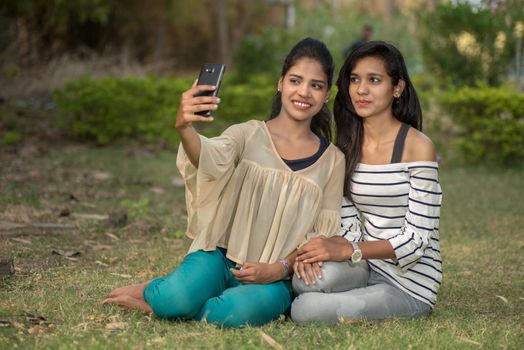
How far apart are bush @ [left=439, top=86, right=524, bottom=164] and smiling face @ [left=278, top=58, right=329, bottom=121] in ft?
23.9

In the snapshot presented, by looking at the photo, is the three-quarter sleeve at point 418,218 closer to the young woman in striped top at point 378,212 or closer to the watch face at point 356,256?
the young woman in striped top at point 378,212

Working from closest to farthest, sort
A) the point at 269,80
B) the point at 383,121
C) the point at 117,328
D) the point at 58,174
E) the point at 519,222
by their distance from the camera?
the point at 117,328 → the point at 383,121 → the point at 519,222 → the point at 58,174 → the point at 269,80

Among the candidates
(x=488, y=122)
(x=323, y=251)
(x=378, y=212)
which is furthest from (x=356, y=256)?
(x=488, y=122)

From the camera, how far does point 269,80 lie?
53.0 ft

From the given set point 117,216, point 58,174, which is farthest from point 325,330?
point 58,174

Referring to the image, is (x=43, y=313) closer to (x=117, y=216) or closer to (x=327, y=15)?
(x=117, y=216)

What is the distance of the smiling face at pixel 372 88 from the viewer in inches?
166

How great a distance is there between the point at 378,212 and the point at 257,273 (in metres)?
0.72

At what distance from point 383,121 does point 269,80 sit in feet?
39.3

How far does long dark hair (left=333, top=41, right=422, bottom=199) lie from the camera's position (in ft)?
13.8

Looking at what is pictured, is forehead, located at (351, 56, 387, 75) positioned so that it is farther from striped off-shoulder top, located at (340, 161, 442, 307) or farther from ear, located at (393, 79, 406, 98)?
striped off-shoulder top, located at (340, 161, 442, 307)

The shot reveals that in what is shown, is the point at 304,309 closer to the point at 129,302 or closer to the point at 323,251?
the point at 323,251

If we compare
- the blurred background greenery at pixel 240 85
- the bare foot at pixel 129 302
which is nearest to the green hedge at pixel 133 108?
the blurred background greenery at pixel 240 85

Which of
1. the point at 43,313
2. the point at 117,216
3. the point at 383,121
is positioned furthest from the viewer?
the point at 117,216
